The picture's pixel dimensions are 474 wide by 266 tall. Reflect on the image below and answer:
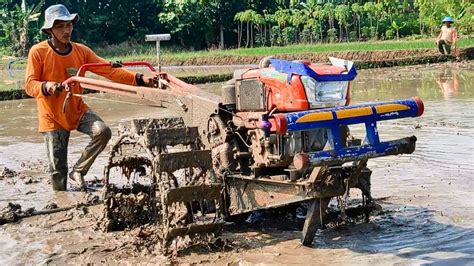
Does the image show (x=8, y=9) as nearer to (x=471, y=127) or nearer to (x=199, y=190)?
(x=471, y=127)

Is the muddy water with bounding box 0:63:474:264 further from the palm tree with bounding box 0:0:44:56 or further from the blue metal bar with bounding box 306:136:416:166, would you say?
the palm tree with bounding box 0:0:44:56

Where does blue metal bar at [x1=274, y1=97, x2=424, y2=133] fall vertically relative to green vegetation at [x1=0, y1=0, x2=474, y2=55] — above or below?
below

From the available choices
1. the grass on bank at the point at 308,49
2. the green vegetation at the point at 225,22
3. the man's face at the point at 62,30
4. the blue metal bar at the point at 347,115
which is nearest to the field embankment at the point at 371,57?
the grass on bank at the point at 308,49

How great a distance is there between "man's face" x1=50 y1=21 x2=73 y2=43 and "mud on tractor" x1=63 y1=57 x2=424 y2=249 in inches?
58.5

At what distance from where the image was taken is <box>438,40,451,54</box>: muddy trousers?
22.7 meters

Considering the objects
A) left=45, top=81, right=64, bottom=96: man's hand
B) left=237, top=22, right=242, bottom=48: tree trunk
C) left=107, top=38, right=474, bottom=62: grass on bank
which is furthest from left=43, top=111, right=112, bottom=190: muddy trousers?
left=237, top=22, right=242, bottom=48: tree trunk

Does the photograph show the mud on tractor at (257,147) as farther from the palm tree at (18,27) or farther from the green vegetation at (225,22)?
the palm tree at (18,27)

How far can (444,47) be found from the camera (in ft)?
76.6

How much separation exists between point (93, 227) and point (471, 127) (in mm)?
5863

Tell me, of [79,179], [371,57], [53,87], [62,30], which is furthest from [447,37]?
[53,87]

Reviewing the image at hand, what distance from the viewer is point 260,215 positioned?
6008 millimetres

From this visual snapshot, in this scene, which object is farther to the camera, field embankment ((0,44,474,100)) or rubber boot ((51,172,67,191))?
field embankment ((0,44,474,100))

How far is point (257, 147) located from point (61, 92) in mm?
2646

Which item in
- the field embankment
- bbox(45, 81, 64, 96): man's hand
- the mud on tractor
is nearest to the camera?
the mud on tractor
